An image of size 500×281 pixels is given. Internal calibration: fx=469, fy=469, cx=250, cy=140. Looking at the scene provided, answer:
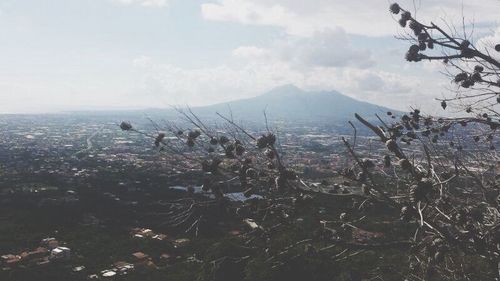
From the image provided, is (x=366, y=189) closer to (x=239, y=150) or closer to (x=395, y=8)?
(x=239, y=150)

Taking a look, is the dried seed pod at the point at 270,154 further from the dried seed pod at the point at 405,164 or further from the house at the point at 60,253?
the house at the point at 60,253

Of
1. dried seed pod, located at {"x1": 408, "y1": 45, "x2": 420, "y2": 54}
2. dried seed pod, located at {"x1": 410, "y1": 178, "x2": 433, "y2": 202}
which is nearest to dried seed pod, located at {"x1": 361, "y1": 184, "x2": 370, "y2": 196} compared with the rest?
dried seed pod, located at {"x1": 410, "y1": 178, "x2": 433, "y2": 202}

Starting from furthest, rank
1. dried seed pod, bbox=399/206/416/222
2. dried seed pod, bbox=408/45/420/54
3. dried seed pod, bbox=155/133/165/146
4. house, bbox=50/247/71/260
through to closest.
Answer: house, bbox=50/247/71/260, dried seed pod, bbox=408/45/420/54, dried seed pod, bbox=155/133/165/146, dried seed pod, bbox=399/206/416/222

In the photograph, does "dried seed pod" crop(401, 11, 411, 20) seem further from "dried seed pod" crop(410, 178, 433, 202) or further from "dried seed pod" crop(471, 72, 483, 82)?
"dried seed pod" crop(410, 178, 433, 202)

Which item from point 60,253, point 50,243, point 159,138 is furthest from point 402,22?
point 50,243

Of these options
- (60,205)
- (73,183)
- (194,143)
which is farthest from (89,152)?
(194,143)

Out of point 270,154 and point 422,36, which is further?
point 422,36

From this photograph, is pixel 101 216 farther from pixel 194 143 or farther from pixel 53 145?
pixel 53 145

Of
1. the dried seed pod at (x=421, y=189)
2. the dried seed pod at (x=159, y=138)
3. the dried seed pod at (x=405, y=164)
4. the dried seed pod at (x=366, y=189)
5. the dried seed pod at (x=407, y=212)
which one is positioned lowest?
the dried seed pod at (x=407, y=212)

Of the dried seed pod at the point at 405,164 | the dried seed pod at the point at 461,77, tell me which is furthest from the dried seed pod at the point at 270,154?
the dried seed pod at the point at 461,77

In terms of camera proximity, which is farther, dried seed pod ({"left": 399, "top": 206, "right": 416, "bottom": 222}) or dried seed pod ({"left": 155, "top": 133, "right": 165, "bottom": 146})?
dried seed pod ({"left": 155, "top": 133, "right": 165, "bottom": 146})

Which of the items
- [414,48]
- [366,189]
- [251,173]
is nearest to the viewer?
[366,189]
